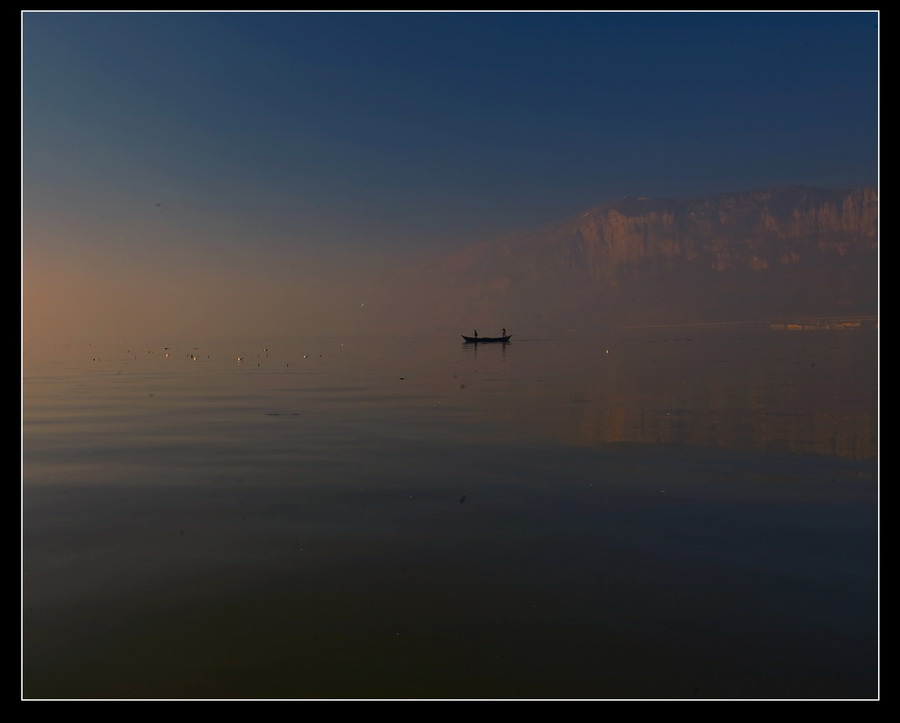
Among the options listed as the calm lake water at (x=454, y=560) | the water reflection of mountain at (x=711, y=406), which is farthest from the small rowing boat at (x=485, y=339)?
the calm lake water at (x=454, y=560)

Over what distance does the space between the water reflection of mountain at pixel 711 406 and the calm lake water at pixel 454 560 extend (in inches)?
9.9

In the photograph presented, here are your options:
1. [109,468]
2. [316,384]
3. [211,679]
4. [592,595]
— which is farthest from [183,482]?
[316,384]

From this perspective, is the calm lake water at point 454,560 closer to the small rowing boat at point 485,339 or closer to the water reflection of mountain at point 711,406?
the water reflection of mountain at point 711,406

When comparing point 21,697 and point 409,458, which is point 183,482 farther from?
point 21,697

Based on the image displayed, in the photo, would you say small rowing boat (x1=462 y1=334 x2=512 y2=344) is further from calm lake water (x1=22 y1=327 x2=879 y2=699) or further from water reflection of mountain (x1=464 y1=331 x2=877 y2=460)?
calm lake water (x1=22 y1=327 x2=879 y2=699)

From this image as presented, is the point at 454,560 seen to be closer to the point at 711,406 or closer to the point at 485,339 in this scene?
the point at 711,406

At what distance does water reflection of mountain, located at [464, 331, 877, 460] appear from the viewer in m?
19.2

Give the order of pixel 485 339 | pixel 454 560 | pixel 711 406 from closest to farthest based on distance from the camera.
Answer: pixel 454 560 → pixel 711 406 → pixel 485 339

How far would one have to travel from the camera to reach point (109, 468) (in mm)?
16141

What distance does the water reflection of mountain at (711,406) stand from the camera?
19172 millimetres

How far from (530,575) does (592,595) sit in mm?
953

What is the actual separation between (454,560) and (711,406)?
18458mm

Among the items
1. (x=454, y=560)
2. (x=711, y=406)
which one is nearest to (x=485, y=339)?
(x=711, y=406)

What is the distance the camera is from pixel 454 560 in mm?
9914
